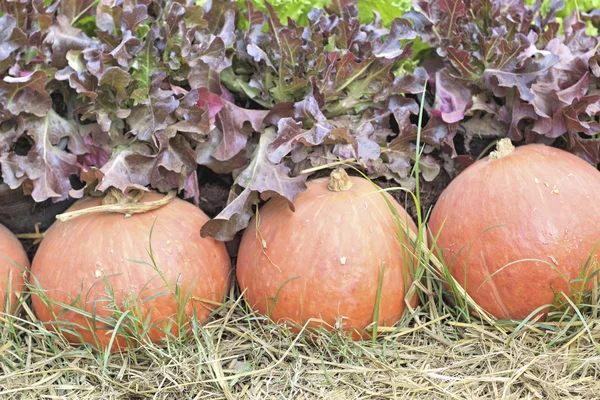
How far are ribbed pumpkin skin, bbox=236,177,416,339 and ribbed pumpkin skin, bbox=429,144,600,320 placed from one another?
0.66 ft

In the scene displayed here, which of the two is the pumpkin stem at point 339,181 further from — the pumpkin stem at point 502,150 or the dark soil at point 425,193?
the pumpkin stem at point 502,150

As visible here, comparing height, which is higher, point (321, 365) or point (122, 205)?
point (122, 205)

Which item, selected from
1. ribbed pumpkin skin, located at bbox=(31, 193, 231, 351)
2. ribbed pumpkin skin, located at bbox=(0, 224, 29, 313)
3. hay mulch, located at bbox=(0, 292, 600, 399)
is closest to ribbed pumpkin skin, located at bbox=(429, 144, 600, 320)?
hay mulch, located at bbox=(0, 292, 600, 399)

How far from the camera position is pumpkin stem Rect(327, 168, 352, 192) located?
80.0 inches

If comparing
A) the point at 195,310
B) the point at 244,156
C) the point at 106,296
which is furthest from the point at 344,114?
the point at 106,296

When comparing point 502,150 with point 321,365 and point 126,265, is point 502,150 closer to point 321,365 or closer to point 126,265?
point 321,365

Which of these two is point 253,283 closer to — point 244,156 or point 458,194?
point 244,156

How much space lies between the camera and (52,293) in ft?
6.63

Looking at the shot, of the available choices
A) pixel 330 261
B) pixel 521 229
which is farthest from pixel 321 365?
pixel 521 229

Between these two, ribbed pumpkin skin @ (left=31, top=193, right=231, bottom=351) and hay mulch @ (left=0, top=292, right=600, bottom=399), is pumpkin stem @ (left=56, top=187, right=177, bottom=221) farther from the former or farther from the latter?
hay mulch @ (left=0, top=292, right=600, bottom=399)

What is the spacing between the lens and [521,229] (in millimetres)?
1922

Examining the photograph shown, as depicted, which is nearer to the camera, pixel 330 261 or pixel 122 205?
pixel 330 261

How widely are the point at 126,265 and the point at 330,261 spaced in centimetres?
62

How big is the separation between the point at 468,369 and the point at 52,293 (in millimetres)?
1288
